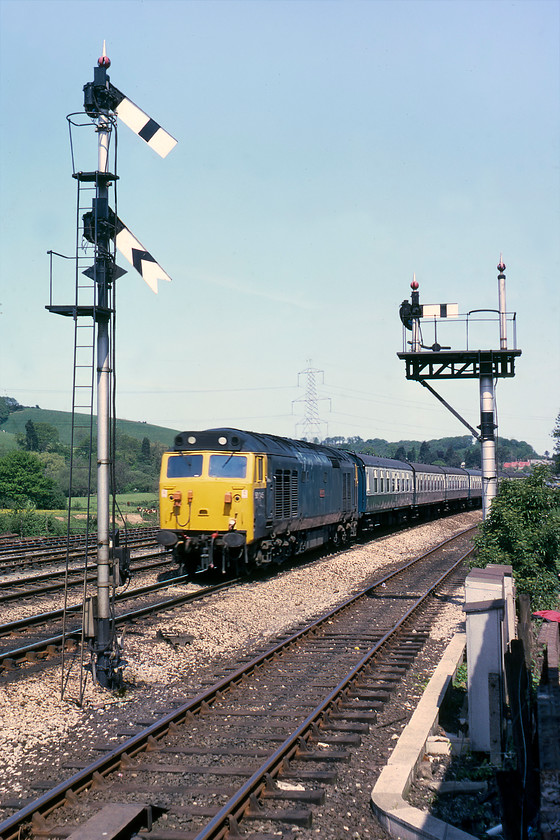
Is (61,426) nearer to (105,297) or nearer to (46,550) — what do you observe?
(46,550)

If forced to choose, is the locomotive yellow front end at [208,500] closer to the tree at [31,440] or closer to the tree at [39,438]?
the tree at [39,438]

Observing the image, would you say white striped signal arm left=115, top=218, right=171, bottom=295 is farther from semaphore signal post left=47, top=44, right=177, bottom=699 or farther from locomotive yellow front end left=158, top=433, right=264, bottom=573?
locomotive yellow front end left=158, top=433, right=264, bottom=573

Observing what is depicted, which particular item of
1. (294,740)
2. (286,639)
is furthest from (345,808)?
(286,639)

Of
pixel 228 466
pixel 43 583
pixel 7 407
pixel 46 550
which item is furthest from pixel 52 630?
pixel 7 407

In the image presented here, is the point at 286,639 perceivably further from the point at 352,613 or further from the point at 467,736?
the point at 467,736

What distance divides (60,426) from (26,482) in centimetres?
9556

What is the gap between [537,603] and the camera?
42.9 feet

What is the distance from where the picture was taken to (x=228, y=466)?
1648 cm

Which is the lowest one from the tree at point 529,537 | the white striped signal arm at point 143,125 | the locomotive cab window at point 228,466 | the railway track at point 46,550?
the railway track at point 46,550

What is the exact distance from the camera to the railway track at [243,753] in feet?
17.9

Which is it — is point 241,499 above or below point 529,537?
above

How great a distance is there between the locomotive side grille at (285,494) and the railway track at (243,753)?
675cm

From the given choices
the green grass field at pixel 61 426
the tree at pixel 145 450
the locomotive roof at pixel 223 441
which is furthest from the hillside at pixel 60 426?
the locomotive roof at pixel 223 441

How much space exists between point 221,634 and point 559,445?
382ft
